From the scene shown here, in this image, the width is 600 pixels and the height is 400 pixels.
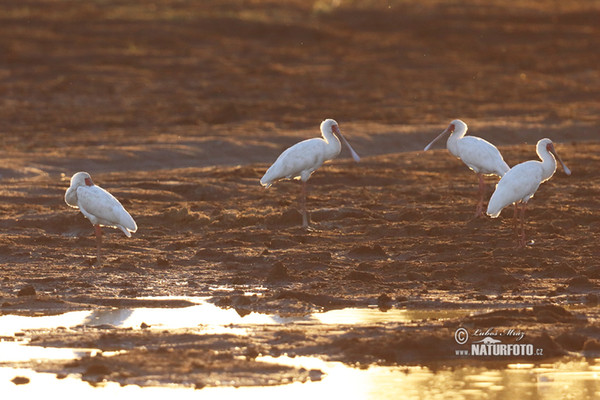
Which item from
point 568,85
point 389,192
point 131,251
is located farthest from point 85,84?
point 131,251

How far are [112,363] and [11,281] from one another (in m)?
3.74

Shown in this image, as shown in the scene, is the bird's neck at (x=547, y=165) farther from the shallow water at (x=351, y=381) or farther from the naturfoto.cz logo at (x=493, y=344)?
the naturfoto.cz logo at (x=493, y=344)

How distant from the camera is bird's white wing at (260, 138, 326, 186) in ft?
54.6

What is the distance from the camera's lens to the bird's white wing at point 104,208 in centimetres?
1405

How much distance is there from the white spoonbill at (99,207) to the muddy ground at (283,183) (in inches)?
13.7

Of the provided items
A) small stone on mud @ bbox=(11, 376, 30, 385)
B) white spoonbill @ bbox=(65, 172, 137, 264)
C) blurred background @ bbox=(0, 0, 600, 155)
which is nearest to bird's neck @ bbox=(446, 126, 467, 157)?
Result: white spoonbill @ bbox=(65, 172, 137, 264)

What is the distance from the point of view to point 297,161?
1667 centimetres

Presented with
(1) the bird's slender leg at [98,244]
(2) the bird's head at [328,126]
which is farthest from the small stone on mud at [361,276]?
(2) the bird's head at [328,126]

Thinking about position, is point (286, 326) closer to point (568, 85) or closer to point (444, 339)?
point (444, 339)

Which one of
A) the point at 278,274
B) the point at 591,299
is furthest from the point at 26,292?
the point at 591,299

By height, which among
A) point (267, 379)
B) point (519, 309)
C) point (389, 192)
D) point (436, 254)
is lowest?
point (267, 379)

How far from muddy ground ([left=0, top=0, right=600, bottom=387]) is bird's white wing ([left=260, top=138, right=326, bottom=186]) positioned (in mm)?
633

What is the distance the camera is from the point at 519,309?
37.0 feet

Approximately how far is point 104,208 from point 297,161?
3.31 meters
